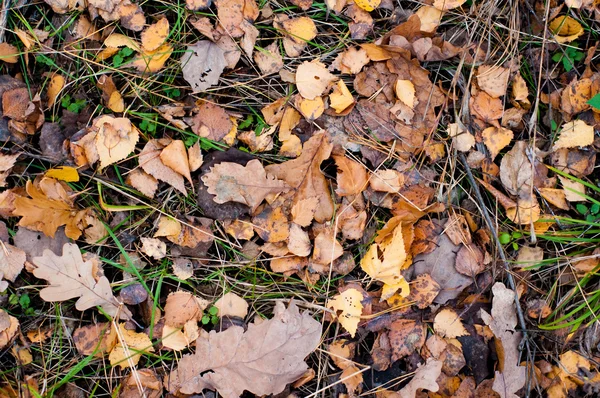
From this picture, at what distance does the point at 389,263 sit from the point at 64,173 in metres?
1.53

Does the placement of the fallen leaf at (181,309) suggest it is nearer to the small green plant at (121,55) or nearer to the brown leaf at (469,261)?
the small green plant at (121,55)

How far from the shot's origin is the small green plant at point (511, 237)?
248cm

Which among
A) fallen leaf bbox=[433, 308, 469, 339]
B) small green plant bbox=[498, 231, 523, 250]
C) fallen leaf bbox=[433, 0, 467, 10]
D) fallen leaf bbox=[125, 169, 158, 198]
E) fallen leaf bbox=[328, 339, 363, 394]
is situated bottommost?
fallen leaf bbox=[328, 339, 363, 394]

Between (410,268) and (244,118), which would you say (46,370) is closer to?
(244,118)

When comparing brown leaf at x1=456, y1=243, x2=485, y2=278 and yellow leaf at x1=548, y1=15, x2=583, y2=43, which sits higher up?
yellow leaf at x1=548, y1=15, x2=583, y2=43

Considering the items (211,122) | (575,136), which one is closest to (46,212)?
(211,122)

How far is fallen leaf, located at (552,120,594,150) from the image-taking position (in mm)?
2518

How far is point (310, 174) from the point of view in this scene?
2.40 m

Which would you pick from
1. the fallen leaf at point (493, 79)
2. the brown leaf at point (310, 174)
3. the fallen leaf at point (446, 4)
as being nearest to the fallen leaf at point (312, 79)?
the brown leaf at point (310, 174)

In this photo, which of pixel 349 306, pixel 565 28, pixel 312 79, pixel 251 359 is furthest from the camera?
pixel 565 28

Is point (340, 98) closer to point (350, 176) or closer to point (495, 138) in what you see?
point (350, 176)

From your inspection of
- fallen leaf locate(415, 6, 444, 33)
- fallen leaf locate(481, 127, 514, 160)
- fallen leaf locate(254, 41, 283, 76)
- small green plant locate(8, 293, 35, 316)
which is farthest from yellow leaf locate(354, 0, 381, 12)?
small green plant locate(8, 293, 35, 316)

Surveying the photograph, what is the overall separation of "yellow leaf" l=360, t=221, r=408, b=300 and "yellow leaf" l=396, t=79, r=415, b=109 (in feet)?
2.01

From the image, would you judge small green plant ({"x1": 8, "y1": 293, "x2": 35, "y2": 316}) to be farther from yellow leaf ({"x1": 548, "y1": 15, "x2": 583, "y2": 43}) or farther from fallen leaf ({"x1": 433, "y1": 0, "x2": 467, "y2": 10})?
yellow leaf ({"x1": 548, "y1": 15, "x2": 583, "y2": 43})
